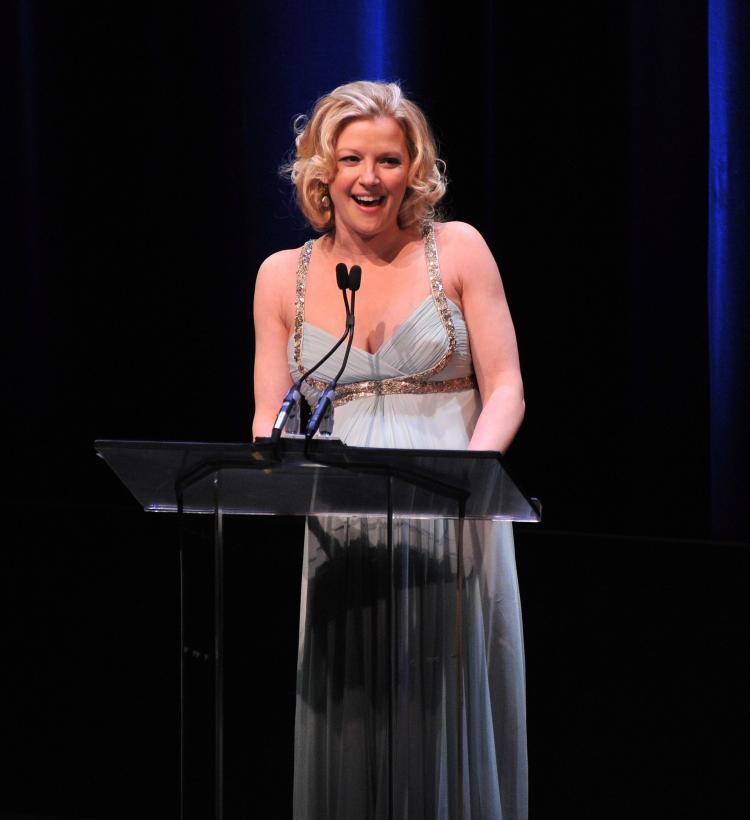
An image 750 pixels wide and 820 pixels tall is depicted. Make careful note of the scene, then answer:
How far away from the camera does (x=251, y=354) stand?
3.28 m

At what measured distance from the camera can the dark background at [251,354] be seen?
2.63 metres

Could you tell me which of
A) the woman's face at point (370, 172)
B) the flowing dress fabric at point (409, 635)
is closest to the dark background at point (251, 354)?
the flowing dress fabric at point (409, 635)

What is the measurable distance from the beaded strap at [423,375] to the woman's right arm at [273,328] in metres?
0.04

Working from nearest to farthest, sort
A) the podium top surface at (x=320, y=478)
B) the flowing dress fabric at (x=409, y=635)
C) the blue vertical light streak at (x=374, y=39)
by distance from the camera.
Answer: the podium top surface at (x=320, y=478)
the flowing dress fabric at (x=409, y=635)
the blue vertical light streak at (x=374, y=39)

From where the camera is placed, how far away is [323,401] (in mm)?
1772

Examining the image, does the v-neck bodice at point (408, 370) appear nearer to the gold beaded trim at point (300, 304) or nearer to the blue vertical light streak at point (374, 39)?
the gold beaded trim at point (300, 304)

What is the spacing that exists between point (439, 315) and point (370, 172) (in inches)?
10.8

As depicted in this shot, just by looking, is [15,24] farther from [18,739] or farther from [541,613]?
[541,613]

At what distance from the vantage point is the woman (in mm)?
1966

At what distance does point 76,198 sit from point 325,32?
0.81m

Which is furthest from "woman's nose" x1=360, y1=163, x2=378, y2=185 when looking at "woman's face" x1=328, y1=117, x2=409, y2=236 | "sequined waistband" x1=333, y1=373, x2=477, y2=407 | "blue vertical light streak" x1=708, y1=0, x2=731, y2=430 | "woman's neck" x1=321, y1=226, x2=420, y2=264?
"blue vertical light streak" x1=708, y1=0, x2=731, y2=430

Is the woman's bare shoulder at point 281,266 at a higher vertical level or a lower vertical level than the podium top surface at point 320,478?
higher

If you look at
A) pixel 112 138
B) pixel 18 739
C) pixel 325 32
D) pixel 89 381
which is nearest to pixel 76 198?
pixel 112 138

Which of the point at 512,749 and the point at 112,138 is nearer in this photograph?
the point at 512,749
